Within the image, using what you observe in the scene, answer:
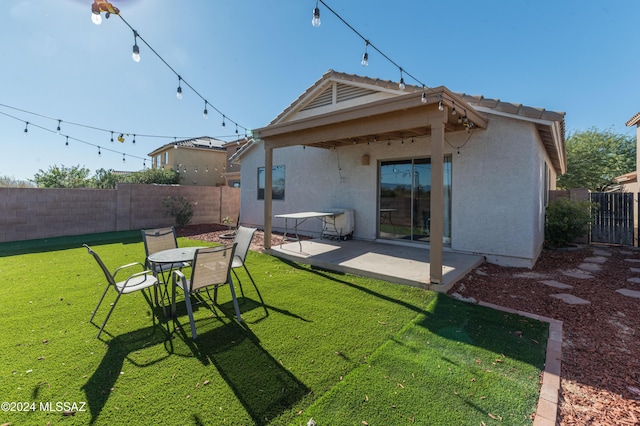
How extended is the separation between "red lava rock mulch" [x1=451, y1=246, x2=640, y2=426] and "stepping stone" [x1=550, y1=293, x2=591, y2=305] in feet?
0.25

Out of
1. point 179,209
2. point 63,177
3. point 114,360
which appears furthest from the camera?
point 63,177

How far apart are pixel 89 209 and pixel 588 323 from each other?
13.4 metres

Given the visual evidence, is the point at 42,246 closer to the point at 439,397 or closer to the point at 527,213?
the point at 439,397

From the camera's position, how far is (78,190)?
1015 cm

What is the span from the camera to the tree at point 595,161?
2084 cm

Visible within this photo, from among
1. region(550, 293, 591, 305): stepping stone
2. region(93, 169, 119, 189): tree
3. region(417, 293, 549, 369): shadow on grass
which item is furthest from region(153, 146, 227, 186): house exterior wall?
region(550, 293, 591, 305): stepping stone

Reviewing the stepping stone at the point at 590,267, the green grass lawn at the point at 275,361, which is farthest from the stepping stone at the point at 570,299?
the stepping stone at the point at 590,267

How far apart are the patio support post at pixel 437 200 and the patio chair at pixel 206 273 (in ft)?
10.2

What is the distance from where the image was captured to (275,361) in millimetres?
2842

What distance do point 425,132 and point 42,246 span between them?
10.6m

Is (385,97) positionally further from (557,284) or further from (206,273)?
(206,273)

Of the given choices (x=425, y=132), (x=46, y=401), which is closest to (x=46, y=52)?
(x=46, y=401)

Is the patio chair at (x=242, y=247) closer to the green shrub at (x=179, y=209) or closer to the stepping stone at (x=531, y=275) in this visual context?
the stepping stone at (x=531, y=275)

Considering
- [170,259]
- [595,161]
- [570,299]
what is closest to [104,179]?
[170,259]
